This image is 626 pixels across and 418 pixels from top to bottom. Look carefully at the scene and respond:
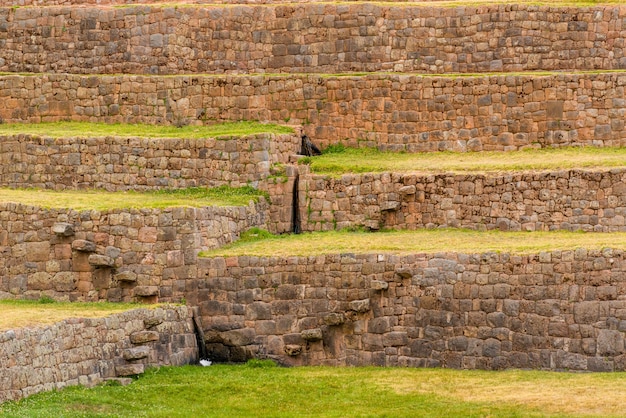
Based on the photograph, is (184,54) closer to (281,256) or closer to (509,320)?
(281,256)

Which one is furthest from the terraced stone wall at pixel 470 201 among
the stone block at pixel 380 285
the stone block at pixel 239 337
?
the stone block at pixel 239 337

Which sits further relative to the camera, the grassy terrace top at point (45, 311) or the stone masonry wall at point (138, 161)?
the stone masonry wall at point (138, 161)

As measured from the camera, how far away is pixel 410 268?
87.9 feet

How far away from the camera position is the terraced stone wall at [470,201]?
28938 millimetres

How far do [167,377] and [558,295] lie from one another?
635cm

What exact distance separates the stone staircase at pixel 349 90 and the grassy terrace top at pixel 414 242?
0.59 meters

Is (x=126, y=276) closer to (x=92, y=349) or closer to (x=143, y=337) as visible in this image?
(x=143, y=337)

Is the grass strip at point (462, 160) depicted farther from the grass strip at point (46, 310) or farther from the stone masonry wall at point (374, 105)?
the grass strip at point (46, 310)

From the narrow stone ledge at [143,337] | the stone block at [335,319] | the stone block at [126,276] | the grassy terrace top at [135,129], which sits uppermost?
the grassy terrace top at [135,129]

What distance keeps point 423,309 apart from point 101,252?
19.0ft

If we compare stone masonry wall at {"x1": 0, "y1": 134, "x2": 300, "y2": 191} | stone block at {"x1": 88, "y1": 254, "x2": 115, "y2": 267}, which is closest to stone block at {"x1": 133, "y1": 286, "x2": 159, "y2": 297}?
stone block at {"x1": 88, "y1": 254, "x2": 115, "y2": 267}

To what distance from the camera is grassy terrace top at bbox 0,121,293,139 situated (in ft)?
105

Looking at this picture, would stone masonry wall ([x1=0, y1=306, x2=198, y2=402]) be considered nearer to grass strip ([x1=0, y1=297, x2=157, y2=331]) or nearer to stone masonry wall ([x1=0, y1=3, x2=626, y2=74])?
grass strip ([x1=0, y1=297, x2=157, y2=331])

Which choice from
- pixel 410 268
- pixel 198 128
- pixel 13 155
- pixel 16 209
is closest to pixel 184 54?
pixel 198 128
